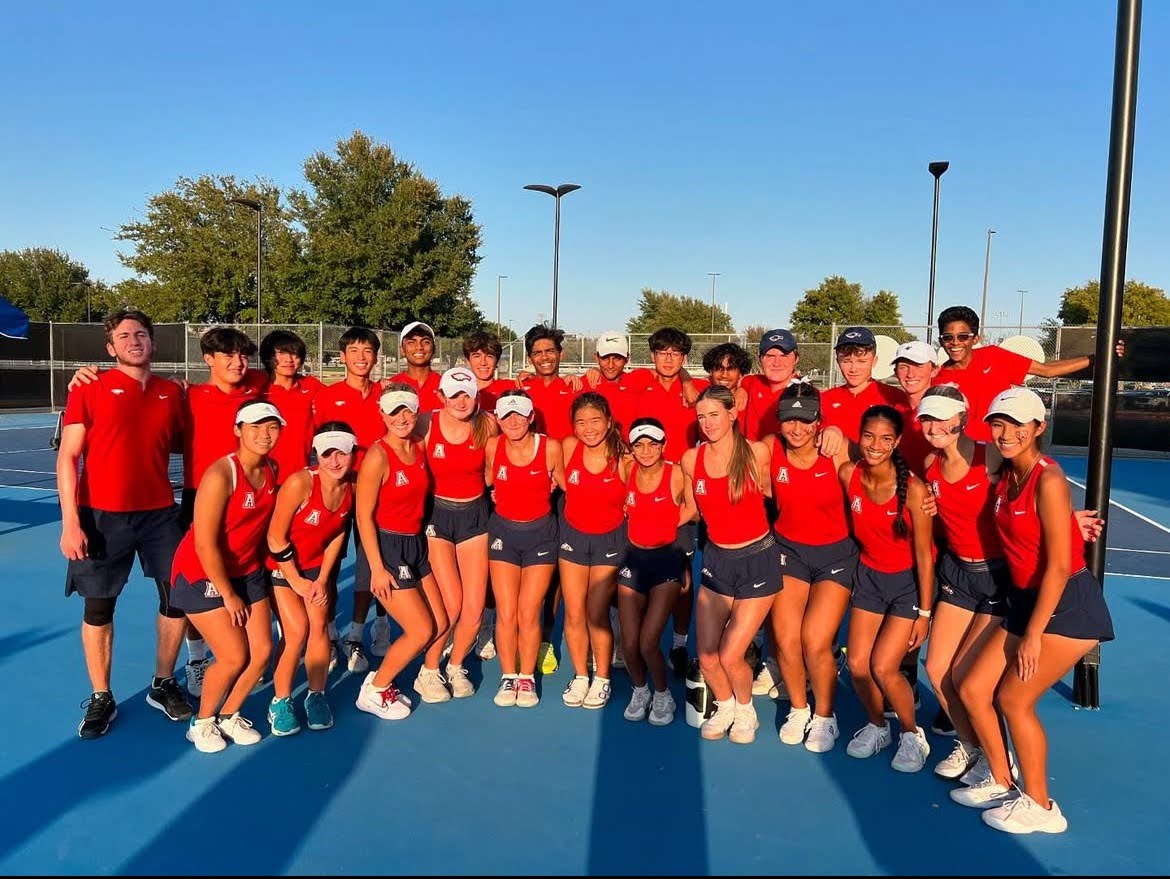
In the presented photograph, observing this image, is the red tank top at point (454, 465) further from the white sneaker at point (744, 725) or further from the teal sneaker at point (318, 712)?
the white sneaker at point (744, 725)

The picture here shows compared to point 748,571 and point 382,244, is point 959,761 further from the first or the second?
point 382,244

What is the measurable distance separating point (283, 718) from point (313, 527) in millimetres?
1016

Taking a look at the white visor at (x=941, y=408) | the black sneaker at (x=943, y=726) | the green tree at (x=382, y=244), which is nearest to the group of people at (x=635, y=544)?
the white visor at (x=941, y=408)

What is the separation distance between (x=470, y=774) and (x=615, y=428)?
2.11 m

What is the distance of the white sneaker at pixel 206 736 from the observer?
4.11m

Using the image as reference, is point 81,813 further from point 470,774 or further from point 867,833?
point 867,833

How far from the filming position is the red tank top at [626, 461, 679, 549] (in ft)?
15.1

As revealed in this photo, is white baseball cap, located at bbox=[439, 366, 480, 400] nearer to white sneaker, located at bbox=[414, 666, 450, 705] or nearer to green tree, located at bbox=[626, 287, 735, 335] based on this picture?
white sneaker, located at bbox=[414, 666, 450, 705]

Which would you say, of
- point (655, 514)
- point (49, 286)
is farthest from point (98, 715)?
point (49, 286)

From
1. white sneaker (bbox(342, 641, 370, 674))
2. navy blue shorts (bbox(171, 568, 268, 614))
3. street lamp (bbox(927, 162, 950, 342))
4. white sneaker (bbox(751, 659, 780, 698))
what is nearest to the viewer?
navy blue shorts (bbox(171, 568, 268, 614))

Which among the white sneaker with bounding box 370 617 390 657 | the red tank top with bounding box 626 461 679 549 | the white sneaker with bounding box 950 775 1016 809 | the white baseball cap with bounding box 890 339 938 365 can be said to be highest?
the white baseball cap with bounding box 890 339 938 365

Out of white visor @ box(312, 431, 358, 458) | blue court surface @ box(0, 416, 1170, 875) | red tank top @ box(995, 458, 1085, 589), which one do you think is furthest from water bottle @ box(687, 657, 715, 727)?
white visor @ box(312, 431, 358, 458)

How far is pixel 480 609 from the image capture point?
4996 mm

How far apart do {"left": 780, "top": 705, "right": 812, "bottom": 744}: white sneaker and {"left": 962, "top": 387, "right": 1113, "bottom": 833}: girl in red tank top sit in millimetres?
991
